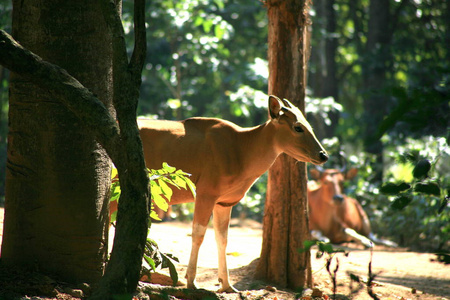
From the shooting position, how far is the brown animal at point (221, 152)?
18.4 feet

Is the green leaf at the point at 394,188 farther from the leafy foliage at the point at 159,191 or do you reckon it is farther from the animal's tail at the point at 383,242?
the animal's tail at the point at 383,242

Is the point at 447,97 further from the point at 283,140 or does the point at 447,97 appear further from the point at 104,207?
the point at 283,140

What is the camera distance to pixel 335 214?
11.3m

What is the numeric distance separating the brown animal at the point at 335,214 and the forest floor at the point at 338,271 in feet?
1.39

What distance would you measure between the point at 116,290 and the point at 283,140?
9.86 ft

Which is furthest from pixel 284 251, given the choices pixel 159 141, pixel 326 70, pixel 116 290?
pixel 326 70

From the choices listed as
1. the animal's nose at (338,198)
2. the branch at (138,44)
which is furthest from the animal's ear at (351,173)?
the branch at (138,44)

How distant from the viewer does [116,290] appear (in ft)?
10.2

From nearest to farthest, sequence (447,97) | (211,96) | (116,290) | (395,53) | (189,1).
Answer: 1. (447,97)
2. (116,290)
3. (189,1)
4. (395,53)
5. (211,96)

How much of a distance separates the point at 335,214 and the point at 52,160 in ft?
27.6

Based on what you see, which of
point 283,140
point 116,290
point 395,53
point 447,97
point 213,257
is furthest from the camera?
point 395,53

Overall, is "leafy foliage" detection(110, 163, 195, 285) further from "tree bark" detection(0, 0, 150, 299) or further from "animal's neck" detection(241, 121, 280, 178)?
"animal's neck" detection(241, 121, 280, 178)

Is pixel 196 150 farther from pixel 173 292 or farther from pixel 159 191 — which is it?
pixel 173 292

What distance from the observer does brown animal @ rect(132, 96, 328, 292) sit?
5598 millimetres
